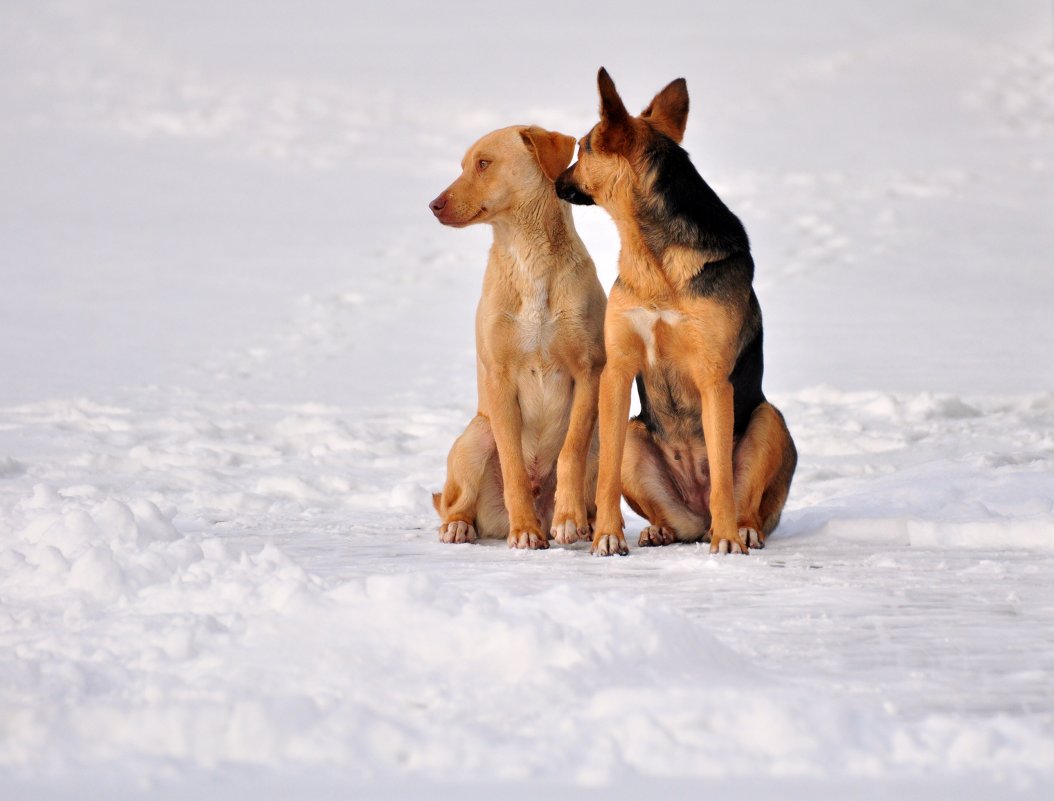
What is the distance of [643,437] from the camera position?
19.6 ft

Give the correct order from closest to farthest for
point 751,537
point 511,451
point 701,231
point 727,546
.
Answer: point 727,546 < point 701,231 < point 751,537 < point 511,451

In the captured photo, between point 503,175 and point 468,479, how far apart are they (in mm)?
1431

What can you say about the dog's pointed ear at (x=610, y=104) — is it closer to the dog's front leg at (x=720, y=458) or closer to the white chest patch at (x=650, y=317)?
the white chest patch at (x=650, y=317)

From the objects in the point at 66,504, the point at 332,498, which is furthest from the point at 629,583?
the point at 332,498

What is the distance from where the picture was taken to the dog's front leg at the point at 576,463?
5.75m

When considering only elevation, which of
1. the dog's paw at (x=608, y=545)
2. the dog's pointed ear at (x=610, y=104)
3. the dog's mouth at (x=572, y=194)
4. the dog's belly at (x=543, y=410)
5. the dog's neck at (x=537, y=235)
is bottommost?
the dog's paw at (x=608, y=545)

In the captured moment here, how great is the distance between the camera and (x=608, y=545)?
548cm

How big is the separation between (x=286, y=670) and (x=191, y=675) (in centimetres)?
24

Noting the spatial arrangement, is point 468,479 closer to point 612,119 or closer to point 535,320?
point 535,320

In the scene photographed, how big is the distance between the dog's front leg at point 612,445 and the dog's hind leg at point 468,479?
73 cm

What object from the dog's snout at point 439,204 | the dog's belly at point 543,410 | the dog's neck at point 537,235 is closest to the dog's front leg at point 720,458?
the dog's belly at point 543,410

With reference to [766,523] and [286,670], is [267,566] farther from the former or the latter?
[766,523]

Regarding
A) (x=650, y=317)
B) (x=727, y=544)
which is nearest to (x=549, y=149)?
(x=650, y=317)

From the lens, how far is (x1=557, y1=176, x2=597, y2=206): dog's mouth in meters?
5.73
